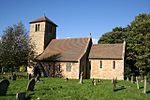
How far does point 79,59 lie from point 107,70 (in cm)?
584

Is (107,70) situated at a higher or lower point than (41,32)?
lower

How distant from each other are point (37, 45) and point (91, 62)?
1360 centimetres

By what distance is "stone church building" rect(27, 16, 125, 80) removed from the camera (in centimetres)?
4425

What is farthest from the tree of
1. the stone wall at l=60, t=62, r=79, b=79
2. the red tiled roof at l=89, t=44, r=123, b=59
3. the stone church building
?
the red tiled roof at l=89, t=44, r=123, b=59

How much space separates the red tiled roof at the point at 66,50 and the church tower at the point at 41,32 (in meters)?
1.62

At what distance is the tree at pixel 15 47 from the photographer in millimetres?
41094

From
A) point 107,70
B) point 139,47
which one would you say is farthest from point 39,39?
point 139,47

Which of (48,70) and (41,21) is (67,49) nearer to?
(48,70)

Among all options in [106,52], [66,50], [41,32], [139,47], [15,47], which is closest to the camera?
[15,47]

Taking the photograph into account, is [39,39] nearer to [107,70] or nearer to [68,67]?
[68,67]

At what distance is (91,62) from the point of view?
46.0 metres

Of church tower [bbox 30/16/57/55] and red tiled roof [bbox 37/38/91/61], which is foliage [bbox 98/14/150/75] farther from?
church tower [bbox 30/16/57/55]

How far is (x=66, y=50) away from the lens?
1885 inches

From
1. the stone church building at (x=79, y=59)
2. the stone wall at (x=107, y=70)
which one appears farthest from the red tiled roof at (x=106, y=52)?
the stone wall at (x=107, y=70)
